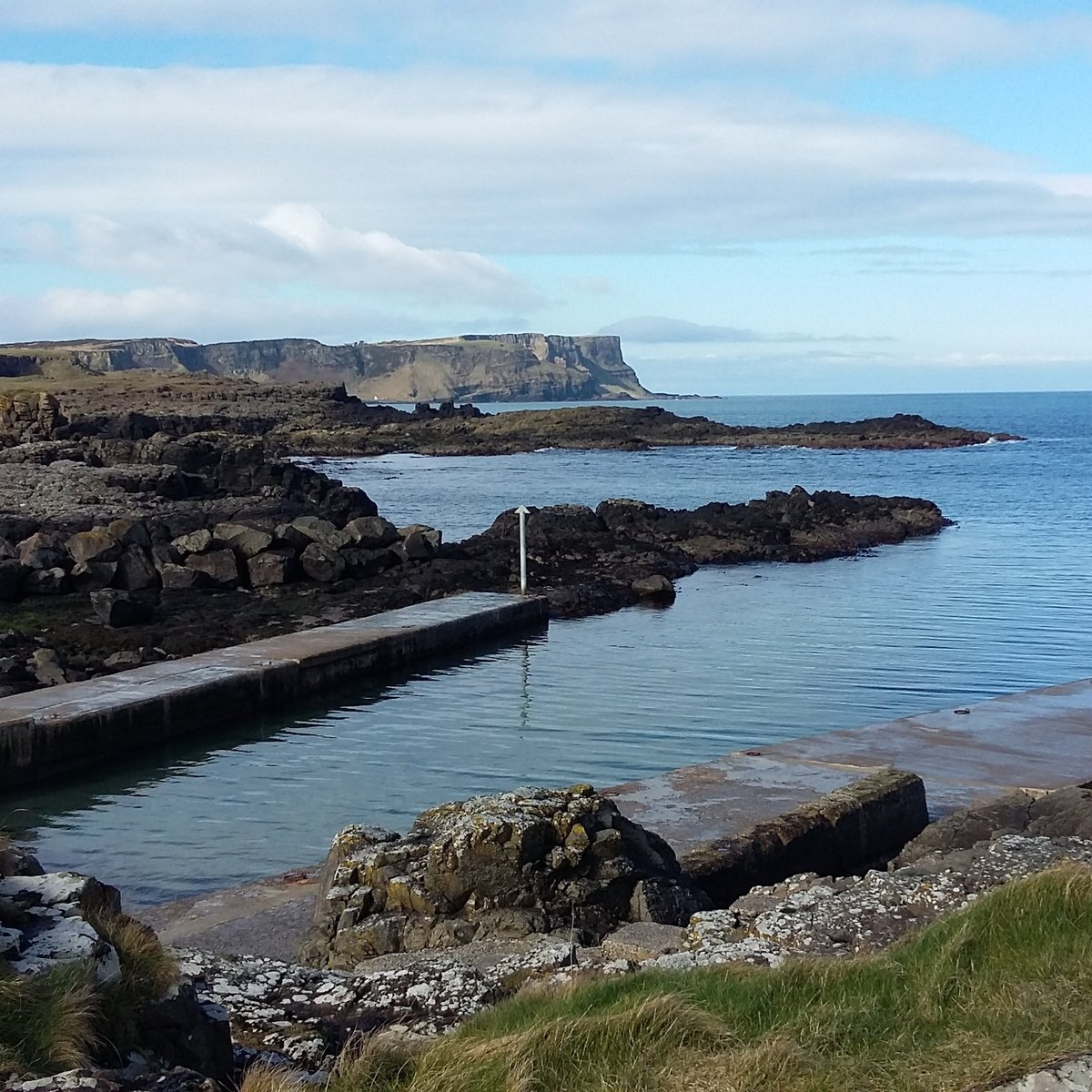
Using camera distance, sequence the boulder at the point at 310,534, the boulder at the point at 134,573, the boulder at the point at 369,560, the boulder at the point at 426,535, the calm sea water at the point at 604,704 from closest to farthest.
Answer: the calm sea water at the point at 604,704, the boulder at the point at 134,573, the boulder at the point at 310,534, the boulder at the point at 369,560, the boulder at the point at 426,535

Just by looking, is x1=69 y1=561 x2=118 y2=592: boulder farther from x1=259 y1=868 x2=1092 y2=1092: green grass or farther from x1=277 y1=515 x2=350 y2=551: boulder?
x1=259 y1=868 x2=1092 y2=1092: green grass

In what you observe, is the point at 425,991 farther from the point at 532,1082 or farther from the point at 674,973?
the point at 532,1082

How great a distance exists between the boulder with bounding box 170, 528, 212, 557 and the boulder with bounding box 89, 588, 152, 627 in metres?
3.47

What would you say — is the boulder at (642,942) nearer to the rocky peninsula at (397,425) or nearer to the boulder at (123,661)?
the boulder at (123,661)

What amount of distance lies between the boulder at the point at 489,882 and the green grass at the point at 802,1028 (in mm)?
2141

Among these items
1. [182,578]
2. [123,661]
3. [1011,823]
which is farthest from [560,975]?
[182,578]

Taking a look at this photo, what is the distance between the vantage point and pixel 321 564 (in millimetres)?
23938

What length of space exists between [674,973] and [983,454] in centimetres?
8104

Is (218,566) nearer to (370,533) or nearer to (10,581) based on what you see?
(10,581)

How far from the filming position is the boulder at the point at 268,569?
23.1 metres

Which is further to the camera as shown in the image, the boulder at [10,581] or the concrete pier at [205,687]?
the boulder at [10,581]

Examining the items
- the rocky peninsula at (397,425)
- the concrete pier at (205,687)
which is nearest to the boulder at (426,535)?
the concrete pier at (205,687)

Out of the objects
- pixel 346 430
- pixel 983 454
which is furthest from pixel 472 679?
pixel 346 430

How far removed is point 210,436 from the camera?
6562 cm
